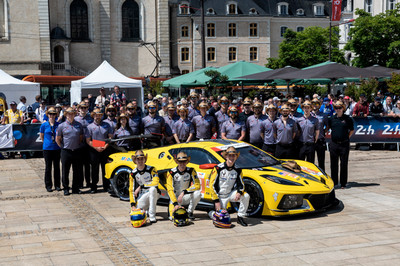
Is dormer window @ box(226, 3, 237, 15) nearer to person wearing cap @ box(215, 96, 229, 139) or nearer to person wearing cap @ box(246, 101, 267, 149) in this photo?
person wearing cap @ box(215, 96, 229, 139)

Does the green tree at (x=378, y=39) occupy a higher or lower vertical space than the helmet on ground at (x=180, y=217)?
higher

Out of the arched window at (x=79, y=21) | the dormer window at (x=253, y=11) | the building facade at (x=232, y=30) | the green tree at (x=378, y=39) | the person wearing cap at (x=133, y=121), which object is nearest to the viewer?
the person wearing cap at (x=133, y=121)

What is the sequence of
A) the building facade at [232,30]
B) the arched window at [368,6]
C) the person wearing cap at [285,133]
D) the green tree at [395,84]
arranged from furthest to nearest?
the building facade at [232,30], the arched window at [368,6], the green tree at [395,84], the person wearing cap at [285,133]

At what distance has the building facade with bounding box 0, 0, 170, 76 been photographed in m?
53.6

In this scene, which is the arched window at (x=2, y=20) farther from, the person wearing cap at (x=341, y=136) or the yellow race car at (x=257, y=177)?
the person wearing cap at (x=341, y=136)

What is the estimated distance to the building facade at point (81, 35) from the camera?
53.6 metres

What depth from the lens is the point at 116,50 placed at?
192ft

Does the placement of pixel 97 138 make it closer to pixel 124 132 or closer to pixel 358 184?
pixel 124 132

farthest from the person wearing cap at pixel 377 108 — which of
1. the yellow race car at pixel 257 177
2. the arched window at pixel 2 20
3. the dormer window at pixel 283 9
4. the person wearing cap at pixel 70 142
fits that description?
the dormer window at pixel 283 9

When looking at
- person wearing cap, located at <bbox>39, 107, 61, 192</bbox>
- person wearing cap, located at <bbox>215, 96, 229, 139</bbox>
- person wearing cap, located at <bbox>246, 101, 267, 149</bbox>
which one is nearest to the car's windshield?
person wearing cap, located at <bbox>246, 101, 267, 149</bbox>

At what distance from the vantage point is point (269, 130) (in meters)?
12.3

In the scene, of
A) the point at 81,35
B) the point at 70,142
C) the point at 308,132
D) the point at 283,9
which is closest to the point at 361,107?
the point at 308,132

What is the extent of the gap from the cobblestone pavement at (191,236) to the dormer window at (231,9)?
60.1m

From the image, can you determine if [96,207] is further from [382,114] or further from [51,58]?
[51,58]
